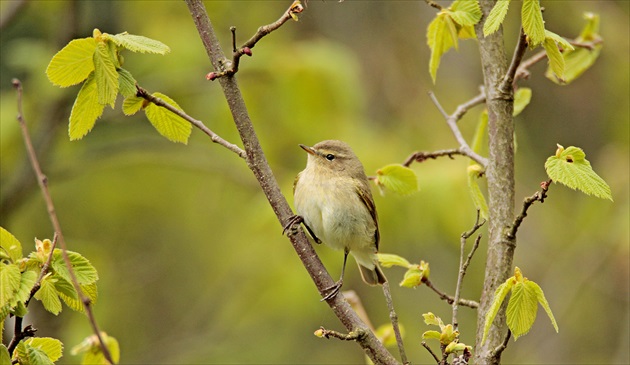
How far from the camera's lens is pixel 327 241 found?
453cm

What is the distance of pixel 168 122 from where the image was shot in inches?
113

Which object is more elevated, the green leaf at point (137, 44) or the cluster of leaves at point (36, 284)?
the green leaf at point (137, 44)

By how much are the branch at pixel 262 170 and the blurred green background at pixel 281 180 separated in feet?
13.0

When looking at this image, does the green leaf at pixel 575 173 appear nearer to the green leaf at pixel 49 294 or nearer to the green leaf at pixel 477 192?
the green leaf at pixel 477 192

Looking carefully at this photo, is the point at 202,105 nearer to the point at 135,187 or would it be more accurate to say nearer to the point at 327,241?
the point at 135,187

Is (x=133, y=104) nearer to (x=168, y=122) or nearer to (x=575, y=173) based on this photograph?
(x=168, y=122)

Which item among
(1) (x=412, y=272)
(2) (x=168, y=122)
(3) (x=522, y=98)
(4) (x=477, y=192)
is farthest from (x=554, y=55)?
(2) (x=168, y=122)

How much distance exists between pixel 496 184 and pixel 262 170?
34.4 inches

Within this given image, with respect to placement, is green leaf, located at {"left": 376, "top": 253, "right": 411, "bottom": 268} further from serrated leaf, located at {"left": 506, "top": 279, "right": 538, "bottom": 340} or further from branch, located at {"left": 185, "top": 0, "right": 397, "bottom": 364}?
serrated leaf, located at {"left": 506, "top": 279, "right": 538, "bottom": 340}

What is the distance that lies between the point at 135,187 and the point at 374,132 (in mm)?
2761

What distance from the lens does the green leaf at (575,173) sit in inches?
93.7

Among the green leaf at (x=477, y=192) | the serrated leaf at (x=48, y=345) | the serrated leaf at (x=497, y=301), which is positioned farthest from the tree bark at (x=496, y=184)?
the serrated leaf at (x=48, y=345)

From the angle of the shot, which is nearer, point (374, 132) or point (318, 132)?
point (318, 132)

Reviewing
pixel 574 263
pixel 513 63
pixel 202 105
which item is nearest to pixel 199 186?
pixel 202 105
